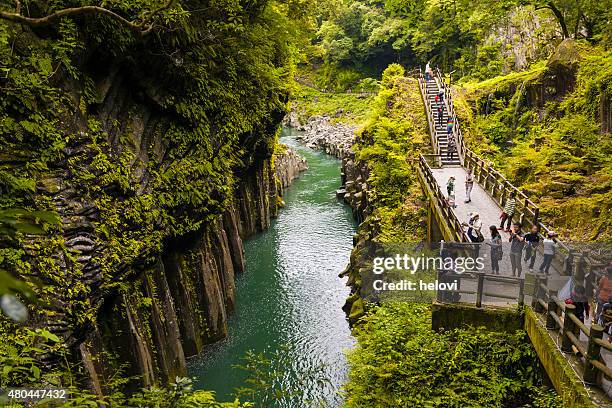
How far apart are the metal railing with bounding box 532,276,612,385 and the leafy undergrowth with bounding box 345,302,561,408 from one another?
1.40m

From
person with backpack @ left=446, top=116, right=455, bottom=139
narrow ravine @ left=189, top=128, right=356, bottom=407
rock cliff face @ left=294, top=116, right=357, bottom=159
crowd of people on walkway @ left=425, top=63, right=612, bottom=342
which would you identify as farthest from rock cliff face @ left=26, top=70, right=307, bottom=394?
rock cliff face @ left=294, top=116, right=357, bottom=159

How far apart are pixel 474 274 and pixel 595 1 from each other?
17966 millimetres

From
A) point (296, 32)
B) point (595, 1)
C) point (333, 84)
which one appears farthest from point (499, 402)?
point (333, 84)

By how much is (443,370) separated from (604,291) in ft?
15.9

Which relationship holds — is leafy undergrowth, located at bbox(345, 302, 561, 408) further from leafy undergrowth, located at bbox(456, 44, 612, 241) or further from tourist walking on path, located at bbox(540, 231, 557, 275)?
leafy undergrowth, located at bbox(456, 44, 612, 241)

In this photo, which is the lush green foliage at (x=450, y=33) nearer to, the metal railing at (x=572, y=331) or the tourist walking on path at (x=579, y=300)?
the metal railing at (x=572, y=331)

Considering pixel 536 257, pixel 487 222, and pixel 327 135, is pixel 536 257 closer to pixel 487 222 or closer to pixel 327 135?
pixel 487 222

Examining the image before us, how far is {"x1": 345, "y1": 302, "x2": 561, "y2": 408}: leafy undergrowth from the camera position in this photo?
459 inches

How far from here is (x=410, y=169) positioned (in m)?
27.9

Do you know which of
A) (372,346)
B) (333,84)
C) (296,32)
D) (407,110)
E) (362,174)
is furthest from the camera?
(333,84)

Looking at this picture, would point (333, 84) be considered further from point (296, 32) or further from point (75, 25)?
point (75, 25)

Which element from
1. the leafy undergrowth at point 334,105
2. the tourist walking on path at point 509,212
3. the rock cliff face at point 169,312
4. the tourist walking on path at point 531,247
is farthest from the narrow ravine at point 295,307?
the leafy undergrowth at point 334,105

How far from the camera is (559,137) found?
74.4ft

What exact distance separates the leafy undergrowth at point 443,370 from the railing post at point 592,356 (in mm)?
2120
